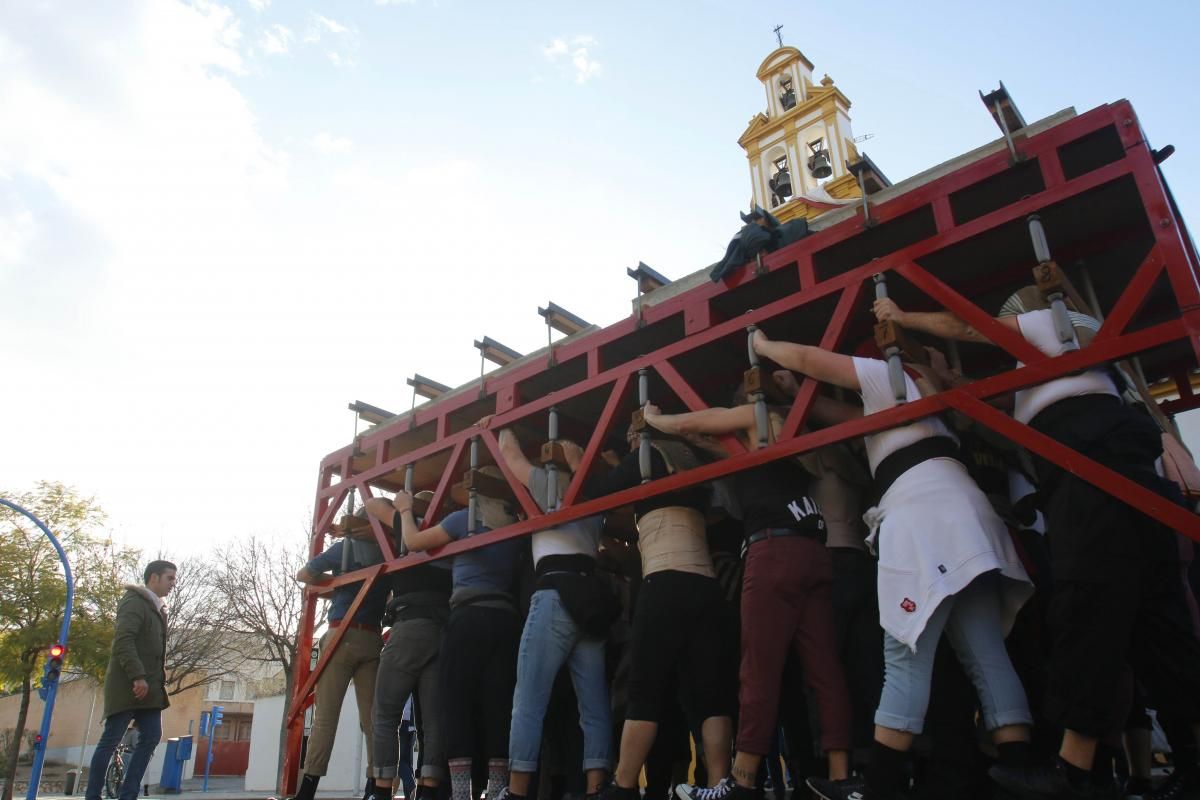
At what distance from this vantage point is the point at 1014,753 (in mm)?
3320

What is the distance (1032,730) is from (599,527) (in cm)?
287

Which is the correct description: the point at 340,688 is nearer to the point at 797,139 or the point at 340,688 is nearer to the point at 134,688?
the point at 134,688

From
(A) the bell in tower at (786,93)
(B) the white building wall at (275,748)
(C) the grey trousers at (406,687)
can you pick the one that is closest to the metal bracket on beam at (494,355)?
(C) the grey trousers at (406,687)

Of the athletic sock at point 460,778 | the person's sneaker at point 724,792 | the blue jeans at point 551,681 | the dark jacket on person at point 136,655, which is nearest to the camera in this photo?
the person's sneaker at point 724,792

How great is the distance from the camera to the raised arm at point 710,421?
471 centimetres

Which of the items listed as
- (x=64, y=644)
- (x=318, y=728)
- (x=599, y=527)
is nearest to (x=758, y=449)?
(x=599, y=527)

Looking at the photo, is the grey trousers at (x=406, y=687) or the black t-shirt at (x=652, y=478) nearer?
the black t-shirt at (x=652, y=478)

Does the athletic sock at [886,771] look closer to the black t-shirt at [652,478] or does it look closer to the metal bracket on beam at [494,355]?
the black t-shirt at [652,478]

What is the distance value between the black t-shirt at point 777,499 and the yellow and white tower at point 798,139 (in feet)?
72.5

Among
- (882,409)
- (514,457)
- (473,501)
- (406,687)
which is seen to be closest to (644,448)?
(514,457)

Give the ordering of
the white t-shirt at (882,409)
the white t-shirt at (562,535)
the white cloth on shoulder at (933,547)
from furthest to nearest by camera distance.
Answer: the white t-shirt at (562,535)
the white t-shirt at (882,409)
the white cloth on shoulder at (933,547)

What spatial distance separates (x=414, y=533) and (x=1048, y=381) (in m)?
4.57

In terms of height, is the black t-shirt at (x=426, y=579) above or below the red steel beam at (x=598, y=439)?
below

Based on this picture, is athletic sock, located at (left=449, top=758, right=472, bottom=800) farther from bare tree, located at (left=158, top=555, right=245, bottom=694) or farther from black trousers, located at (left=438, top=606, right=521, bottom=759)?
bare tree, located at (left=158, top=555, right=245, bottom=694)
